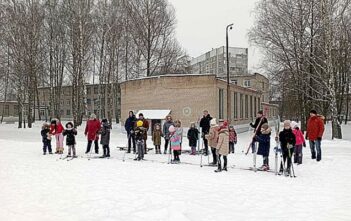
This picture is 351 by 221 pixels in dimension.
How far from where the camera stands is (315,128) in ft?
42.6

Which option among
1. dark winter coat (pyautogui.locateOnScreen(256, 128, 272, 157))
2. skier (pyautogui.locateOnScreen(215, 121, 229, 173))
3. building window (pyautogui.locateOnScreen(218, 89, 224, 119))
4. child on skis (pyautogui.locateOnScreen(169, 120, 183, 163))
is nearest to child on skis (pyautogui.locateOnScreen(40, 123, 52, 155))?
child on skis (pyautogui.locateOnScreen(169, 120, 183, 163))

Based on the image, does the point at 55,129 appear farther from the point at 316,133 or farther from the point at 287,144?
the point at 316,133

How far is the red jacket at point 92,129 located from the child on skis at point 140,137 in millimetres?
1988

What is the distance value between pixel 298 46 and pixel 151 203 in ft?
72.7

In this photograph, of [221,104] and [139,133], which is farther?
[221,104]

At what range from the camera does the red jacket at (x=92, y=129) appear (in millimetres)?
15797

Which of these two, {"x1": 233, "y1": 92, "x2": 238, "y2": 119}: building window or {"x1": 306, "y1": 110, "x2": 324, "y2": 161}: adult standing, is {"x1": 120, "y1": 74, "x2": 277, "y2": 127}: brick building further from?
{"x1": 306, "y1": 110, "x2": 324, "y2": 161}: adult standing

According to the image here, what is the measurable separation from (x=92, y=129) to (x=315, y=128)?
8.74 meters

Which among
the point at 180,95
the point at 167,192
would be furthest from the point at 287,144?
the point at 180,95

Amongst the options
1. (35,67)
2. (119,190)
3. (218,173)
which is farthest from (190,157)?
(35,67)

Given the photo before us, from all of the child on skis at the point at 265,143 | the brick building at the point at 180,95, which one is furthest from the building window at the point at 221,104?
the child on skis at the point at 265,143

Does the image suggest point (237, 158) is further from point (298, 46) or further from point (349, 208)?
point (298, 46)

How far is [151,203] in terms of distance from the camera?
7.56m

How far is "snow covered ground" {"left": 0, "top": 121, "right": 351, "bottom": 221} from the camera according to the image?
271 inches
